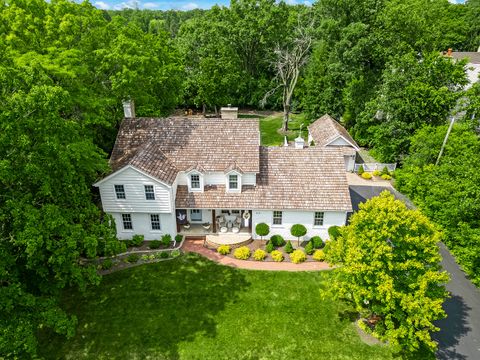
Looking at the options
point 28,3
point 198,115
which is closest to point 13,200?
point 28,3

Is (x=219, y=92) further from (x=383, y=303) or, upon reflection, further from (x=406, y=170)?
(x=383, y=303)

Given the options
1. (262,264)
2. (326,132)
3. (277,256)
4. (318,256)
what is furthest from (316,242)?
(326,132)

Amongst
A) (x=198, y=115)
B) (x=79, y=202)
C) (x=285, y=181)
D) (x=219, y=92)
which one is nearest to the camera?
(x=79, y=202)

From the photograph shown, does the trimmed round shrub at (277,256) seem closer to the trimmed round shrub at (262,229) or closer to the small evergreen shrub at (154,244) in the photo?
the trimmed round shrub at (262,229)

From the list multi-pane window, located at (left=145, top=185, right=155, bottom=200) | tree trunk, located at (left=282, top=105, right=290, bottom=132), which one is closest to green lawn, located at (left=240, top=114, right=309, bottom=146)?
tree trunk, located at (left=282, top=105, right=290, bottom=132)

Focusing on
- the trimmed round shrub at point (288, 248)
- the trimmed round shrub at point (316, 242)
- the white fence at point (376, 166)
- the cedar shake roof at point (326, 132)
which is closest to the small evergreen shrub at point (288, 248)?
the trimmed round shrub at point (288, 248)

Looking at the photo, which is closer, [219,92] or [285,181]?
[285,181]

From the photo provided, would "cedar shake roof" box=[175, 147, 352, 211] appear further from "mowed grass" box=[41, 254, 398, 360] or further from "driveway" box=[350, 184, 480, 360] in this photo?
"driveway" box=[350, 184, 480, 360]
